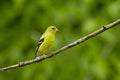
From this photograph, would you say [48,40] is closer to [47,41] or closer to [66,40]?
[47,41]

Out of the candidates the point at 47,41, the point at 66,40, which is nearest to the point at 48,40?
the point at 47,41

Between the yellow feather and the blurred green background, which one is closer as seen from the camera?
the yellow feather

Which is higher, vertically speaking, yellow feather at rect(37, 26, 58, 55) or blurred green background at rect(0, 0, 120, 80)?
blurred green background at rect(0, 0, 120, 80)

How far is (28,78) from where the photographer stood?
604 centimetres

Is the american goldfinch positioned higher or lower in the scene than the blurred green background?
lower

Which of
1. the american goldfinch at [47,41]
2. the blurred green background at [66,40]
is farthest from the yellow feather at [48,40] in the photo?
the blurred green background at [66,40]

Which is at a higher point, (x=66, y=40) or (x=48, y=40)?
(x=66, y=40)

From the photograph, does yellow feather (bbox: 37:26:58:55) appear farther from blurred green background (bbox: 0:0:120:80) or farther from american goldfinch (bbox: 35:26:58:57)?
blurred green background (bbox: 0:0:120:80)

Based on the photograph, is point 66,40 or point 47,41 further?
point 66,40

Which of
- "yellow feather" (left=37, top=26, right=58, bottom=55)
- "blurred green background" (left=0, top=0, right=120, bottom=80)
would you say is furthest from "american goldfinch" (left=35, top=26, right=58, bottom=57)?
"blurred green background" (left=0, top=0, right=120, bottom=80)

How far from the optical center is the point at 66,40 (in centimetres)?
596

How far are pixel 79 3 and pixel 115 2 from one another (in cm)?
52

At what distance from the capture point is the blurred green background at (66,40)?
5.93 meters

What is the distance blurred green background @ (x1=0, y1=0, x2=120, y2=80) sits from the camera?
593 cm
